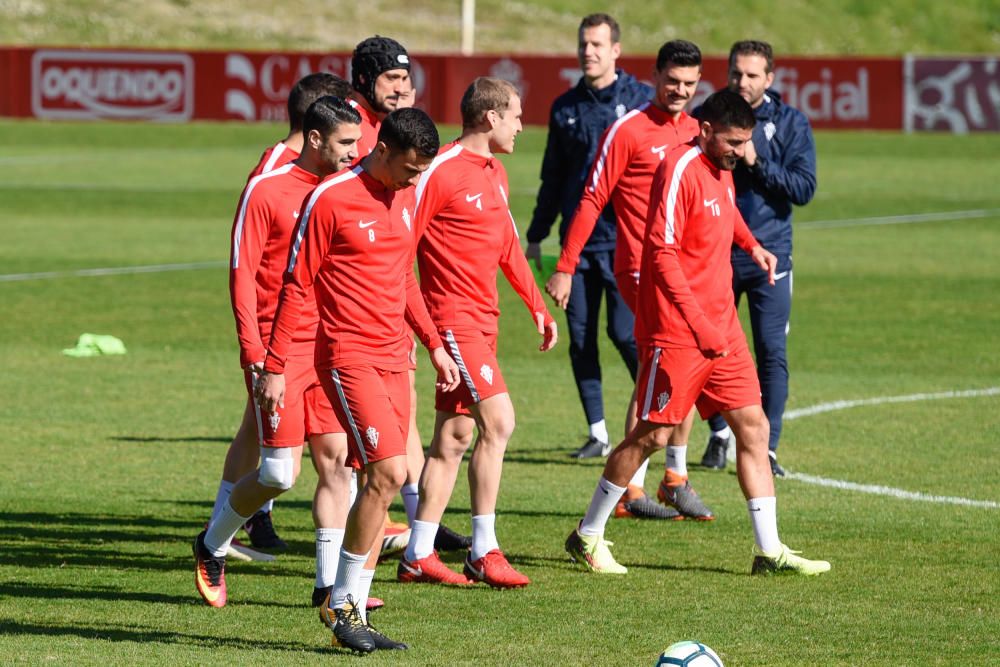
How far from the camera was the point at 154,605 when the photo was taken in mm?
7637

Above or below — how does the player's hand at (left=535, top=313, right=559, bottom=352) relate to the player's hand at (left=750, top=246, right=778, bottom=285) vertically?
below

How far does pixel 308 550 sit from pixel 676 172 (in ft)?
8.75

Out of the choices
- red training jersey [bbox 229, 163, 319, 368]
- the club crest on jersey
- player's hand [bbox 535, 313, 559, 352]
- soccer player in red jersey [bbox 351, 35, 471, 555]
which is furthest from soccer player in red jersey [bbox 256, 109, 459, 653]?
the club crest on jersey

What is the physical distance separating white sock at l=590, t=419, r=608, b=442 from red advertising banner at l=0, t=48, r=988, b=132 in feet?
101

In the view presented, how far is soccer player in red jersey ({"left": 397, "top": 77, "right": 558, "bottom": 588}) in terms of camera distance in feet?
26.1

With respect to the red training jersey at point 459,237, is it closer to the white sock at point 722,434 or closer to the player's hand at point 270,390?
the player's hand at point 270,390

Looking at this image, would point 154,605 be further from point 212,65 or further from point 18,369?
point 212,65

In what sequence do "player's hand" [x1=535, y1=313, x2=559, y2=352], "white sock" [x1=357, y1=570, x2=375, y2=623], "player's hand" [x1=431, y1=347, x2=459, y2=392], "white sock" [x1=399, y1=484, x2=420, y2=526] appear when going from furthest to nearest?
1. "white sock" [x1=399, y1=484, x2=420, y2=526]
2. "player's hand" [x1=535, y1=313, x2=559, y2=352]
3. "player's hand" [x1=431, y1=347, x2=459, y2=392]
4. "white sock" [x1=357, y1=570, x2=375, y2=623]

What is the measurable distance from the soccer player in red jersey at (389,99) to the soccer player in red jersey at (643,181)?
1162mm

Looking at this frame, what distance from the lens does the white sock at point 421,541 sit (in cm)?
805

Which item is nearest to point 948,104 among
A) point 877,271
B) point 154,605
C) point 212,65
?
point 212,65

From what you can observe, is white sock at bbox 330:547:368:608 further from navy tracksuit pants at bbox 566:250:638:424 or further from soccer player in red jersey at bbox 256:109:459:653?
navy tracksuit pants at bbox 566:250:638:424

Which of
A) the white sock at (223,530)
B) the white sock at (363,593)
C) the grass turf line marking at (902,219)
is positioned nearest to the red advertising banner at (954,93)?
the grass turf line marking at (902,219)

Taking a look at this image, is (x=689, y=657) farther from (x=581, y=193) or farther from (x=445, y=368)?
(x=581, y=193)
